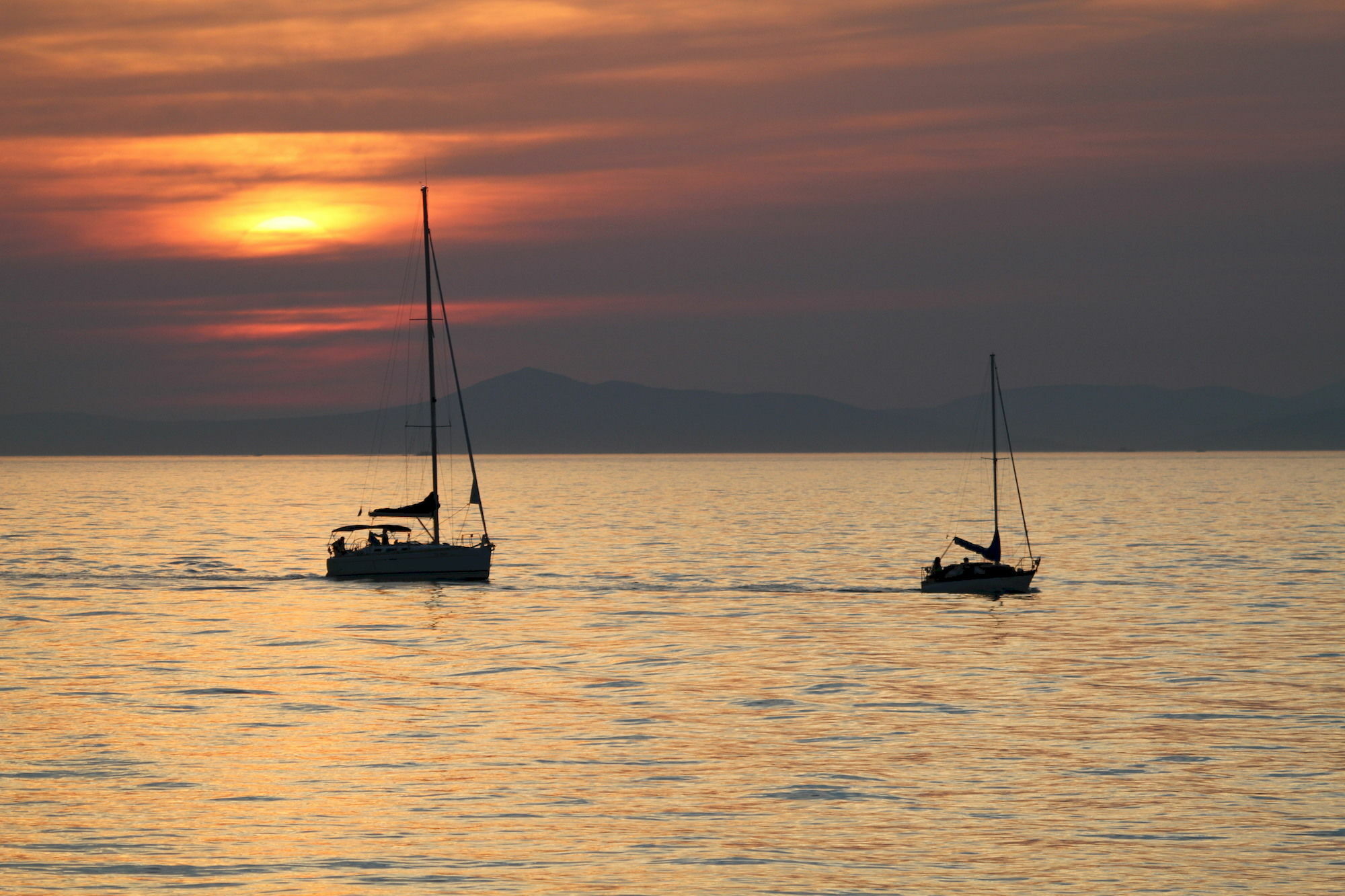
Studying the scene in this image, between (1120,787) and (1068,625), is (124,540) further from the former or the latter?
(1120,787)

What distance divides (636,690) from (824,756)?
10.5 metres

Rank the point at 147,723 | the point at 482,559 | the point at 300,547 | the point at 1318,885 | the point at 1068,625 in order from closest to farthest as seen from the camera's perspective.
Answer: the point at 1318,885 < the point at 147,723 < the point at 1068,625 < the point at 482,559 < the point at 300,547

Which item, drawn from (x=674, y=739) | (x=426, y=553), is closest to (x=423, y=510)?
(x=426, y=553)

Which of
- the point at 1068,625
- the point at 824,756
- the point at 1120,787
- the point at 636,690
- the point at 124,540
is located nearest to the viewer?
the point at 1120,787

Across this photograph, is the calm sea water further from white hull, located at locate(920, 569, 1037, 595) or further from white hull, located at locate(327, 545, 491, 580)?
white hull, located at locate(327, 545, 491, 580)

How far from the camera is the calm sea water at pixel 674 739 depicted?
863 inches

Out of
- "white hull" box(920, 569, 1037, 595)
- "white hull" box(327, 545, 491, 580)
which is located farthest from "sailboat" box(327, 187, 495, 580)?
"white hull" box(920, 569, 1037, 595)

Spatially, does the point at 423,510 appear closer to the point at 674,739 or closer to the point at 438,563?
the point at 438,563

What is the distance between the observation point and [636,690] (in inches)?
1553

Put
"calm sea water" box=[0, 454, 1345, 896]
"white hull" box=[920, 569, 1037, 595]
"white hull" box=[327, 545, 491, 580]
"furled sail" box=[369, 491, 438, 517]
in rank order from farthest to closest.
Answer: "furled sail" box=[369, 491, 438, 517] → "white hull" box=[327, 545, 491, 580] → "white hull" box=[920, 569, 1037, 595] → "calm sea water" box=[0, 454, 1345, 896]

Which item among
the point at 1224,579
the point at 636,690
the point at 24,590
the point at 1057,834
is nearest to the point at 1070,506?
the point at 1224,579

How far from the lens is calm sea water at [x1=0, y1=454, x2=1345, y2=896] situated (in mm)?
21922

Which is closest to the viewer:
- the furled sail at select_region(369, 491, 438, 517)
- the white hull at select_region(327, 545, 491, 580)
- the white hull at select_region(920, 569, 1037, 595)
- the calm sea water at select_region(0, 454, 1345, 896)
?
the calm sea water at select_region(0, 454, 1345, 896)

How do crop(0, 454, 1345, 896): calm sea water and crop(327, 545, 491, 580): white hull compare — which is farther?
crop(327, 545, 491, 580): white hull
